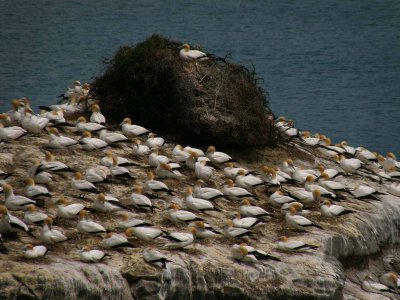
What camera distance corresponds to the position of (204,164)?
19.4 m

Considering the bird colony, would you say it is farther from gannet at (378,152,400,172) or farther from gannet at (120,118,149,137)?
gannet at (378,152,400,172)

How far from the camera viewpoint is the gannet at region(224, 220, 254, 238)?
1694cm

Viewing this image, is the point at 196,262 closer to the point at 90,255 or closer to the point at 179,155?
the point at 90,255

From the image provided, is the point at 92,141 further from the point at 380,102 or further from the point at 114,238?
the point at 380,102

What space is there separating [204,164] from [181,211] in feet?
7.92

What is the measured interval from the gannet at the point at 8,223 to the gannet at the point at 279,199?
16.1 ft

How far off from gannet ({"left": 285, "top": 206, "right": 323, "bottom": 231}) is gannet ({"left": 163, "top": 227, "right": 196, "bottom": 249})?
2331 millimetres

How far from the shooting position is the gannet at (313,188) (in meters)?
19.3

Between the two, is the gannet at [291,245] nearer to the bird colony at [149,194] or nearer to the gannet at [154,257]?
the bird colony at [149,194]

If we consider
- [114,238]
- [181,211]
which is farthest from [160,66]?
[114,238]

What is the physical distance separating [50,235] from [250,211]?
3758 millimetres

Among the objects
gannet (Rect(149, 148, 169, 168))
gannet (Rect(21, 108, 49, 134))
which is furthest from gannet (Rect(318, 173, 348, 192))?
gannet (Rect(21, 108, 49, 134))

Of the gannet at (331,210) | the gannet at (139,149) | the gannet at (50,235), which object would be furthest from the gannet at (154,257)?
the gannet at (139,149)

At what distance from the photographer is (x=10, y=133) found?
750 inches
